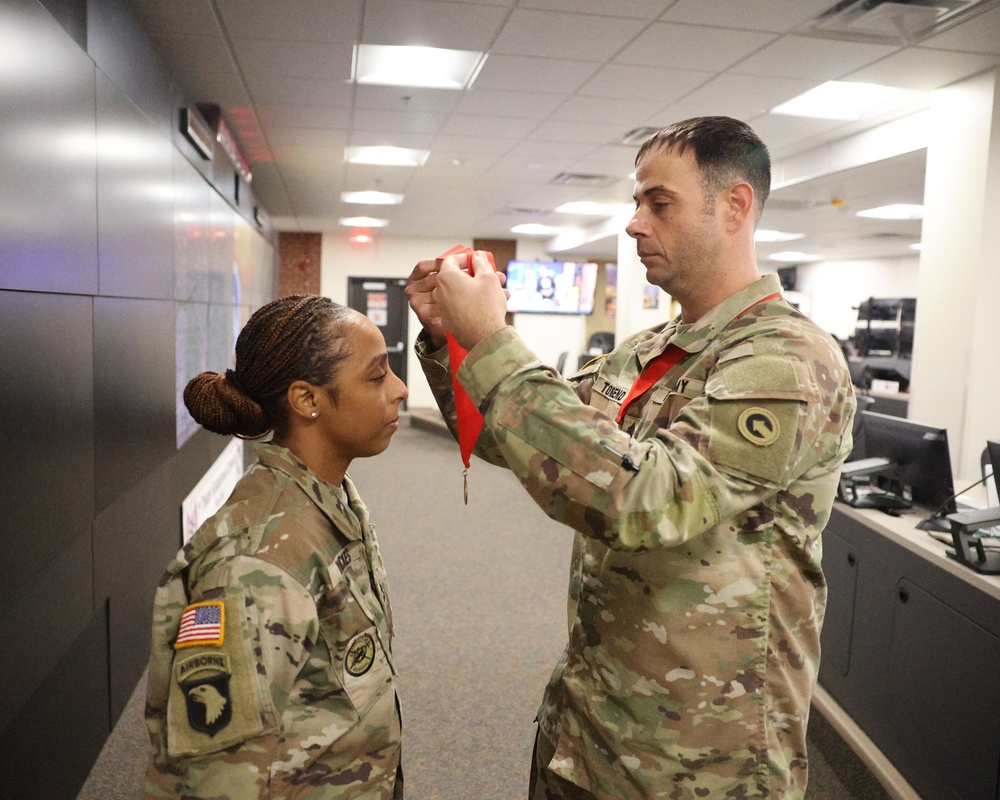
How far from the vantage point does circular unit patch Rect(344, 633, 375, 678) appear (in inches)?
44.6

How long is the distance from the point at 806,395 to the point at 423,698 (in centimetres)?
255

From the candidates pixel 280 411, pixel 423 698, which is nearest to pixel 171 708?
pixel 280 411

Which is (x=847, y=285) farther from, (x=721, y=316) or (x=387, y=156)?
(x=721, y=316)

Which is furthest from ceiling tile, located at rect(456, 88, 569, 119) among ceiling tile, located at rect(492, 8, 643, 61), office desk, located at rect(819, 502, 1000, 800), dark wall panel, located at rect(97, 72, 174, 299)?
office desk, located at rect(819, 502, 1000, 800)

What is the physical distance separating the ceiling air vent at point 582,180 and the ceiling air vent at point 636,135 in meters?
1.38

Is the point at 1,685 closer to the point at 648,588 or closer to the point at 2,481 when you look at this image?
the point at 2,481

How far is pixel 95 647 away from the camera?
267cm

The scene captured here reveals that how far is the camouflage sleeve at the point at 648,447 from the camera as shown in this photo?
0.92 m

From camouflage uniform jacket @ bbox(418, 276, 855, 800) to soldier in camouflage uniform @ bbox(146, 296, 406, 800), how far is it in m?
0.27

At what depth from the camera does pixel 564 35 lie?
144 inches

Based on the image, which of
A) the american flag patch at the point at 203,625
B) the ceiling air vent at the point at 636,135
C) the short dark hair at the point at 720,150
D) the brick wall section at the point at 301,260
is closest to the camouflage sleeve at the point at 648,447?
the short dark hair at the point at 720,150

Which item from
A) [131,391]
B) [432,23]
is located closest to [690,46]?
[432,23]

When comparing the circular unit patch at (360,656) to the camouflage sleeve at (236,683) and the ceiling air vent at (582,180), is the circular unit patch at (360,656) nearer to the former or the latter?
the camouflage sleeve at (236,683)

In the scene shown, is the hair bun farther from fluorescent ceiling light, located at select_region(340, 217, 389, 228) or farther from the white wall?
the white wall
